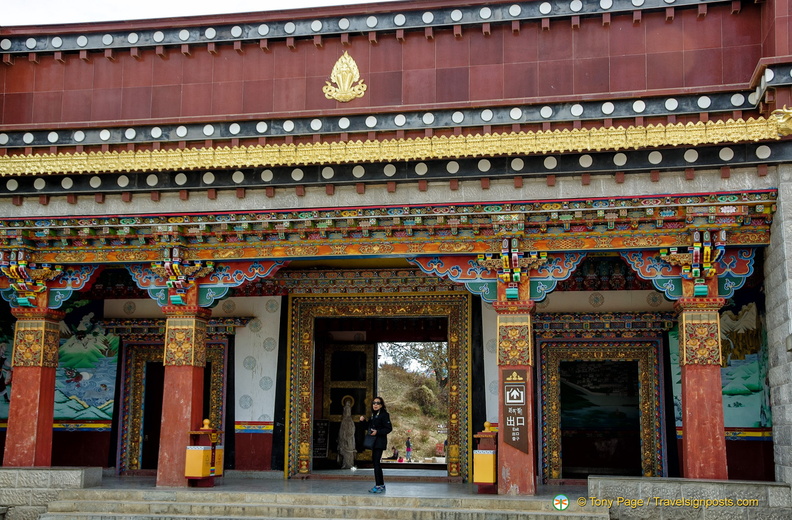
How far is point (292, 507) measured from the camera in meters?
10.5

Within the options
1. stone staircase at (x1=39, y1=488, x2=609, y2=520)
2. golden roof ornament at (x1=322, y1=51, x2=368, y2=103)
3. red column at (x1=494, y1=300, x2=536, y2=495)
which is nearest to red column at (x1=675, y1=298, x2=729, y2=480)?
stone staircase at (x1=39, y1=488, x2=609, y2=520)

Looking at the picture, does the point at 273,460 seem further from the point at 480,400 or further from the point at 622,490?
the point at 622,490

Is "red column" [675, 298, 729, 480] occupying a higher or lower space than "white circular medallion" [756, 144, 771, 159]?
lower

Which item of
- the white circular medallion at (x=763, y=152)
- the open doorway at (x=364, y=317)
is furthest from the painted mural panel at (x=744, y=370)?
the open doorway at (x=364, y=317)

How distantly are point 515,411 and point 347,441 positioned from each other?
567cm

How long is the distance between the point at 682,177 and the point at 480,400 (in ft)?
15.1

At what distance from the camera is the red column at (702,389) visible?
10.5m

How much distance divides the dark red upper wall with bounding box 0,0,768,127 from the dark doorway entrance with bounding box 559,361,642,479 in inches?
228

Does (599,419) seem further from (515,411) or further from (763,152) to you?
(763,152)

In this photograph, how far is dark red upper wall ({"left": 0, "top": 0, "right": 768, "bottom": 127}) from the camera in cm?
1116

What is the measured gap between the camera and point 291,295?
1422cm

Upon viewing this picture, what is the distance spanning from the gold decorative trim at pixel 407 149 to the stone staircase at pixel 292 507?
4.02 m

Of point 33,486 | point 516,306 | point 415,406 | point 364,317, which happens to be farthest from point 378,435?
point 415,406

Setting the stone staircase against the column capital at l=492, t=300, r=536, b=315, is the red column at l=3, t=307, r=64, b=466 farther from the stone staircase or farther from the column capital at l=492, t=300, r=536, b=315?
the column capital at l=492, t=300, r=536, b=315
